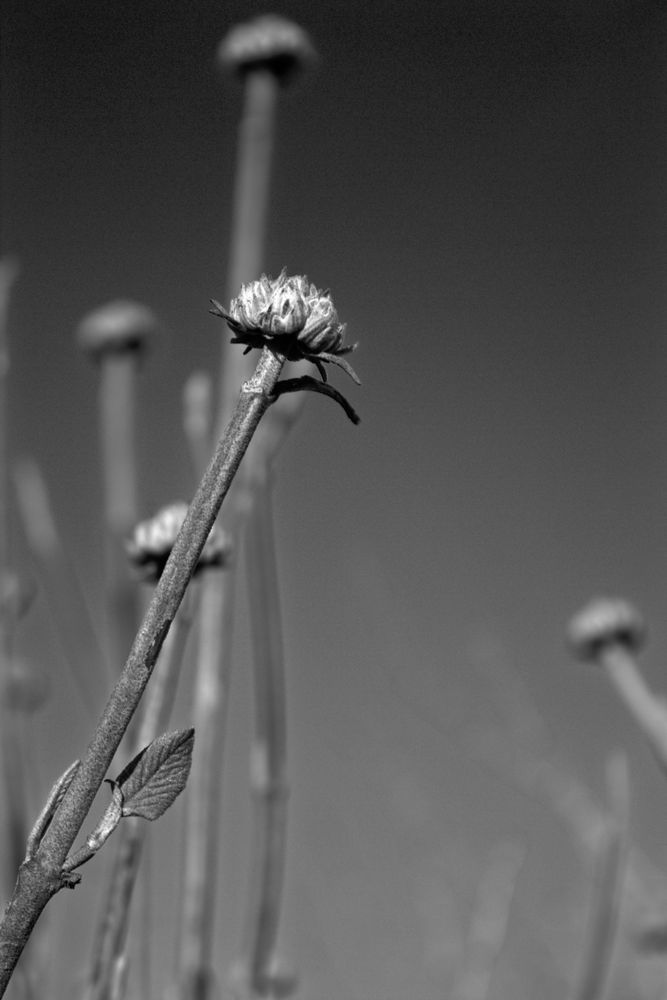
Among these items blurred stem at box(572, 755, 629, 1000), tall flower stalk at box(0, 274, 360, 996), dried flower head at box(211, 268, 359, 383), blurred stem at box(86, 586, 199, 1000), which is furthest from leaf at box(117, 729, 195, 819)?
blurred stem at box(572, 755, 629, 1000)

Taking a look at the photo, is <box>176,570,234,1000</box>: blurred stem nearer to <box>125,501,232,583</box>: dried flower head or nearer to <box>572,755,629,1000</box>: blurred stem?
A: <box>125,501,232,583</box>: dried flower head

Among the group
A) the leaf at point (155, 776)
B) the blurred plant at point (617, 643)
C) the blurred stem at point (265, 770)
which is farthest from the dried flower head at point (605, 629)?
the leaf at point (155, 776)

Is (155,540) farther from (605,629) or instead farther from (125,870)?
(605,629)

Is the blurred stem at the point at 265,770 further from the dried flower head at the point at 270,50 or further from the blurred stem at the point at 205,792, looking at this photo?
the dried flower head at the point at 270,50

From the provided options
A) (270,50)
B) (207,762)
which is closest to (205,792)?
(207,762)

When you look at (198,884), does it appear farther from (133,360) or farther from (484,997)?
(133,360)
